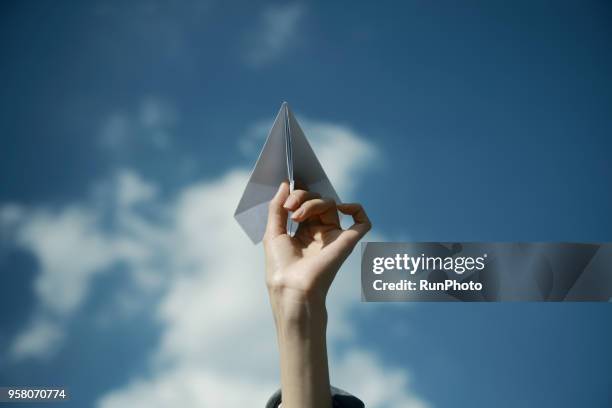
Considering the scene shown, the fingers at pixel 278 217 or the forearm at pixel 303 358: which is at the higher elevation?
the fingers at pixel 278 217

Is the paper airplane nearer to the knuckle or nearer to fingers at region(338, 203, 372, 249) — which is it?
fingers at region(338, 203, 372, 249)

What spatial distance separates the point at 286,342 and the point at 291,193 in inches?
29.8

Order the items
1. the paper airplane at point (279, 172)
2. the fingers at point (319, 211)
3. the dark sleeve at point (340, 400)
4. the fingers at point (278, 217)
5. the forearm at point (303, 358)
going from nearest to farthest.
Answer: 1. the forearm at point (303, 358)
2. the dark sleeve at point (340, 400)
3. the fingers at point (319, 211)
4. the fingers at point (278, 217)
5. the paper airplane at point (279, 172)

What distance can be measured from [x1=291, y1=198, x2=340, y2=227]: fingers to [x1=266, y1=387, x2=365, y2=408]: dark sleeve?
2.70 feet

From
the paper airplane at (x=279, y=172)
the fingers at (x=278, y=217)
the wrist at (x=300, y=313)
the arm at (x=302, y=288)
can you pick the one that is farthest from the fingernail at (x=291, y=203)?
the wrist at (x=300, y=313)

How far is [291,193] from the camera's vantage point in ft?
9.03

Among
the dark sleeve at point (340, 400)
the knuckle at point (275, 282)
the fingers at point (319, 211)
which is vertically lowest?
the dark sleeve at point (340, 400)

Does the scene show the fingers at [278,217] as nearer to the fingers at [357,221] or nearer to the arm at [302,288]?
the arm at [302,288]

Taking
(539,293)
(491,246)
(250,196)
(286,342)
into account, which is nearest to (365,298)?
(491,246)

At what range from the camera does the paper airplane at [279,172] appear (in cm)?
301

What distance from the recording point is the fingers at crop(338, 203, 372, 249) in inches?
109

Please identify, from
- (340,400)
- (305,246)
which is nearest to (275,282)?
(305,246)

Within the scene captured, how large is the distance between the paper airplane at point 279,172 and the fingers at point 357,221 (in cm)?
26

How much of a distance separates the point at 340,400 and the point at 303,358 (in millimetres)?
306
